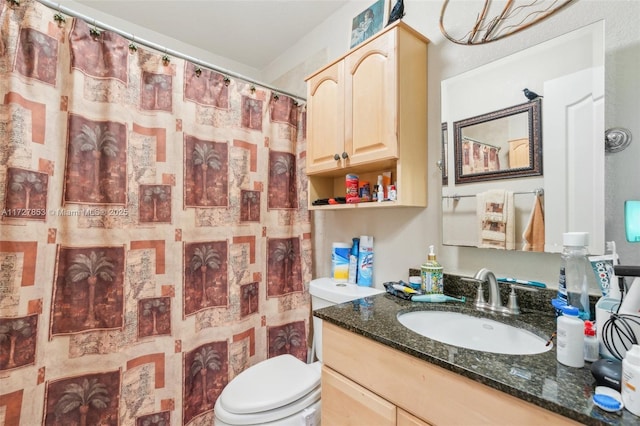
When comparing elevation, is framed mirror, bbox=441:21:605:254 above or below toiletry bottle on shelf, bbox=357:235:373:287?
above


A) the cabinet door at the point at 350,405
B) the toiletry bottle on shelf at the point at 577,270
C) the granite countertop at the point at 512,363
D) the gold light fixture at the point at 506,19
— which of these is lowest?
the cabinet door at the point at 350,405

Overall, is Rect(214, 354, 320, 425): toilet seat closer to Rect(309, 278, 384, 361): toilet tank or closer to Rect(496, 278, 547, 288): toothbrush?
Rect(309, 278, 384, 361): toilet tank

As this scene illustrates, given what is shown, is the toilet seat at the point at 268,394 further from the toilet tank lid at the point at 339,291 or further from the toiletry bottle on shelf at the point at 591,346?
the toiletry bottle on shelf at the point at 591,346

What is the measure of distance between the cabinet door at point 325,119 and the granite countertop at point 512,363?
2.41ft

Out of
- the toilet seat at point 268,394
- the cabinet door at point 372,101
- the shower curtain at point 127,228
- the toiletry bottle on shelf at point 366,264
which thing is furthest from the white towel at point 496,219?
the shower curtain at point 127,228

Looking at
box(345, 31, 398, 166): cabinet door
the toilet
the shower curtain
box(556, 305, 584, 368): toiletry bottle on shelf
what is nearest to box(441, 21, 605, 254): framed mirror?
box(345, 31, 398, 166): cabinet door

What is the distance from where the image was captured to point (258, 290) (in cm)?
159

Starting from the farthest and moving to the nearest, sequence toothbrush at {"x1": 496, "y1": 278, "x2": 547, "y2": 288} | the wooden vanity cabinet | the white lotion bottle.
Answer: toothbrush at {"x1": 496, "y1": 278, "x2": 547, "y2": 288}
the wooden vanity cabinet
the white lotion bottle

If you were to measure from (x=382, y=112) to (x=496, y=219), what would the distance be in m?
0.60

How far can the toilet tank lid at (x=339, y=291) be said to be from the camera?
4.35 feet

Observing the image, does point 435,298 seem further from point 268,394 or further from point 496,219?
point 268,394

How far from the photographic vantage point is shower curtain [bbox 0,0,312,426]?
0.98m

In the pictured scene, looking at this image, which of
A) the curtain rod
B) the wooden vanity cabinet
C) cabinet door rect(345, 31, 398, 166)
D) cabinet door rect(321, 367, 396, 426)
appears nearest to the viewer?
the wooden vanity cabinet

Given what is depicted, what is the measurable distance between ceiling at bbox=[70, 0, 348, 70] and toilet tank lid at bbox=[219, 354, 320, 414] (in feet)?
6.34
